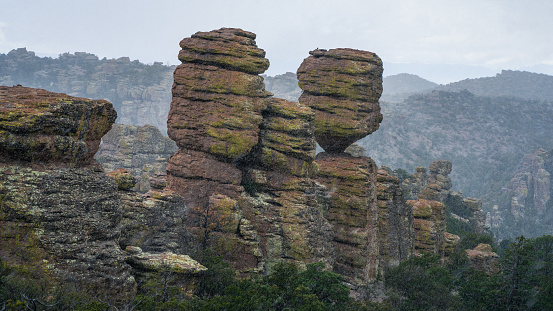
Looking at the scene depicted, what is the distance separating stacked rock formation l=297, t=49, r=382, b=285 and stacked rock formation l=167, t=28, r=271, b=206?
33.5ft

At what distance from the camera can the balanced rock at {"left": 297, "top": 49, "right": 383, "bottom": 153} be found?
3853 centimetres

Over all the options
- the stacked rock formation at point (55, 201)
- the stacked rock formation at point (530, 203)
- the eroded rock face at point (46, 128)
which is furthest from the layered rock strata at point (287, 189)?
the stacked rock formation at point (530, 203)

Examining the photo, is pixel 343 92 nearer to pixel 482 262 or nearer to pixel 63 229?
pixel 482 262

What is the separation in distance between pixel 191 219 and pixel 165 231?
13.5 ft

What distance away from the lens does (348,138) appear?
129 ft

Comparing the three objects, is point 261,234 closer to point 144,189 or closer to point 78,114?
point 78,114

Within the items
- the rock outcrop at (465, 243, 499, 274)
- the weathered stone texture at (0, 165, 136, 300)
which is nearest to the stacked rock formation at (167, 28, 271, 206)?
the weathered stone texture at (0, 165, 136, 300)

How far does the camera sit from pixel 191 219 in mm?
27344

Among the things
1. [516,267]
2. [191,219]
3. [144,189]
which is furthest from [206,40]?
[144,189]

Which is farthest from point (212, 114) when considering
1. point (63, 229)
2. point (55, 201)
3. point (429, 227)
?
point (429, 227)

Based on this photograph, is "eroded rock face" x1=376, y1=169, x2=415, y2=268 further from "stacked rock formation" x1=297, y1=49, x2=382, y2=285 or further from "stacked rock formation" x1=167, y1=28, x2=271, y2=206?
"stacked rock formation" x1=167, y1=28, x2=271, y2=206

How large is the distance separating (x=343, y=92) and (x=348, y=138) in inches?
161

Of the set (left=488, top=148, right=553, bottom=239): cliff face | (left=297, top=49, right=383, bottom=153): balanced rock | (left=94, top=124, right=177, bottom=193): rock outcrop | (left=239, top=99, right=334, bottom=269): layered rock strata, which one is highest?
(left=297, top=49, right=383, bottom=153): balanced rock

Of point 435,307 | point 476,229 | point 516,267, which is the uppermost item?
point 516,267
